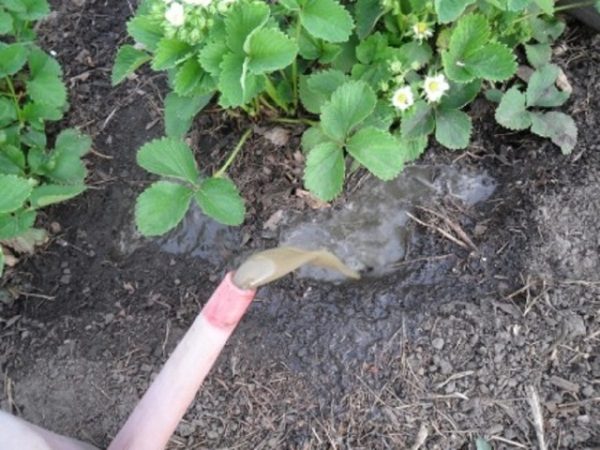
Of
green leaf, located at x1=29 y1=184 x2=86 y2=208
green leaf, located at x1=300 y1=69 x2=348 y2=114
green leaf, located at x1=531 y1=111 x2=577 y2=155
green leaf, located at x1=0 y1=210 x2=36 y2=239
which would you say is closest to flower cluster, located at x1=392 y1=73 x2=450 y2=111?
green leaf, located at x1=300 y1=69 x2=348 y2=114

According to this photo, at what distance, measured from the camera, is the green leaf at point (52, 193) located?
5.26ft

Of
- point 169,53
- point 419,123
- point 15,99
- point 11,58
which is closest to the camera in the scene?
point 169,53

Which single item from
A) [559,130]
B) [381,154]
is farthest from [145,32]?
[559,130]

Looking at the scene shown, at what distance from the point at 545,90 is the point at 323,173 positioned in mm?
591

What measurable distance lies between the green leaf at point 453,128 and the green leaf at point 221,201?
1.49 feet

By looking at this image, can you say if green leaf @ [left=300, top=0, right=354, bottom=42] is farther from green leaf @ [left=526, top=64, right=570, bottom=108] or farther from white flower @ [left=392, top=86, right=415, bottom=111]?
green leaf @ [left=526, top=64, right=570, bottom=108]

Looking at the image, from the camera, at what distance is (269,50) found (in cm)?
134

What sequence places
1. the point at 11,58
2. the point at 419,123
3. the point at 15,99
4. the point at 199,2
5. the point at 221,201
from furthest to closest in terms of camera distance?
the point at 15,99
the point at 11,58
the point at 419,123
the point at 221,201
the point at 199,2

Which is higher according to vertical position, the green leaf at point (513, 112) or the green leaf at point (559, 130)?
the green leaf at point (513, 112)

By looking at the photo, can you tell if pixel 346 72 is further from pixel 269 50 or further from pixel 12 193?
pixel 12 193

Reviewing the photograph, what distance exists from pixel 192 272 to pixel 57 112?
517mm

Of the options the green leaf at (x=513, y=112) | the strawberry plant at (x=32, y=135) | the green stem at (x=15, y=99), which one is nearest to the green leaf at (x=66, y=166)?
the strawberry plant at (x=32, y=135)

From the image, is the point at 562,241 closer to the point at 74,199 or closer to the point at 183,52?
the point at 183,52

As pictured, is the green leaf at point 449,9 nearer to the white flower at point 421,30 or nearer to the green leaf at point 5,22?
the white flower at point 421,30
